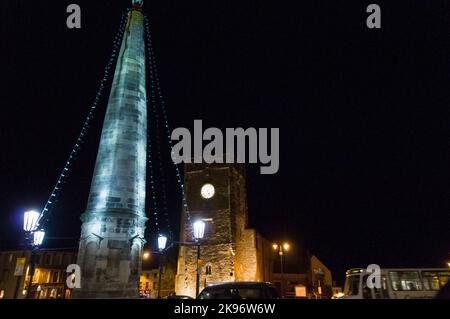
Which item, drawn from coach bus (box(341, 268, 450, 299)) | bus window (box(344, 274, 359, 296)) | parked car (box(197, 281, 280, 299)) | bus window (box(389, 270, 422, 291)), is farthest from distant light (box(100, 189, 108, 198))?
bus window (box(389, 270, 422, 291))

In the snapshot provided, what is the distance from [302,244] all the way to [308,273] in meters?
7.13

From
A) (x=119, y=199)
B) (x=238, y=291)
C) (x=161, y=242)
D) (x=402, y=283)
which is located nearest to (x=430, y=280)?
(x=402, y=283)

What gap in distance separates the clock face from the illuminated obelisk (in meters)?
25.9

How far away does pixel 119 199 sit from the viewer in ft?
39.9

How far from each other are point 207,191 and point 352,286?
86.4 feet

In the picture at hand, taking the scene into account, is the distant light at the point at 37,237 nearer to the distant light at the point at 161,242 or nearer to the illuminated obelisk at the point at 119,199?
the illuminated obelisk at the point at 119,199

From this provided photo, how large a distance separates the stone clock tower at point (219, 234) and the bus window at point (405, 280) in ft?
72.1

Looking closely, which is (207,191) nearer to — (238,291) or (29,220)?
(29,220)

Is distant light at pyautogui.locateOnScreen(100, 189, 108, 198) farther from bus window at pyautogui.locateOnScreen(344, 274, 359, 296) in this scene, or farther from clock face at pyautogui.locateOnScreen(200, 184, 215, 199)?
clock face at pyautogui.locateOnScreen(200, 184, 215, 199)

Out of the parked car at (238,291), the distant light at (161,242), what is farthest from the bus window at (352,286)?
the distant light at (161,242)

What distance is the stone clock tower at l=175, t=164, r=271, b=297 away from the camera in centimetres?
3553

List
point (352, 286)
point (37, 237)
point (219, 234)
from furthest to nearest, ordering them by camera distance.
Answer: point (219, 234) < point (352, 286) < point (37, 237)

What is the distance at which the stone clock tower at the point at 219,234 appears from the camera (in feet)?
117
